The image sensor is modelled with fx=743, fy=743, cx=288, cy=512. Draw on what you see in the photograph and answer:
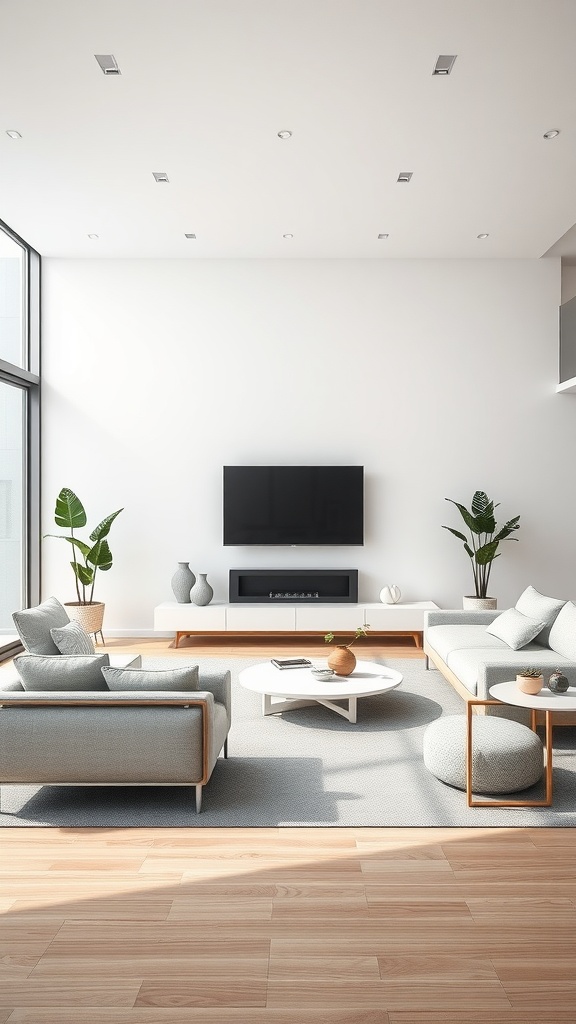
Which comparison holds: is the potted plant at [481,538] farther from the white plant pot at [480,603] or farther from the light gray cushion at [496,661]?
the light gray cushion at [496,661]

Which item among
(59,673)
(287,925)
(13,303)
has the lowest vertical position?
(287,925)

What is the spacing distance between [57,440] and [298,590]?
9.47ft

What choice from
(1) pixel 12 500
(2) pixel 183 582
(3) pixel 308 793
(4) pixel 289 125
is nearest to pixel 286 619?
(2) pixel 183 582

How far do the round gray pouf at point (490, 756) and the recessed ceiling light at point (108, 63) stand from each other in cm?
402

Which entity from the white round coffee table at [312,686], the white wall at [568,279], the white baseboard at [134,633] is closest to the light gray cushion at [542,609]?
the white round coffee table at [312,686]

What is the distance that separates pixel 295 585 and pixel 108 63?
4.81 metres

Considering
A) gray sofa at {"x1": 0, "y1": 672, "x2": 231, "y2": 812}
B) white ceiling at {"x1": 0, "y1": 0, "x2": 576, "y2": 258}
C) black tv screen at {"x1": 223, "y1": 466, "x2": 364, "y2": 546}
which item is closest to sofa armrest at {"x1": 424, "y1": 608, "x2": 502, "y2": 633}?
black tv screen at {"x1": 223, "y1": 466, "x2": 364, "y2": 546}

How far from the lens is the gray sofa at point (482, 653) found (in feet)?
13.6

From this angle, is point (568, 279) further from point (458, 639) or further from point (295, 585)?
point (458, 639)

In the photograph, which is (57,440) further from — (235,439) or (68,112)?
(68,112)

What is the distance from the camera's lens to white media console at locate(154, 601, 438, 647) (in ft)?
23.3

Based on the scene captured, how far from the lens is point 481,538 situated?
7.54m

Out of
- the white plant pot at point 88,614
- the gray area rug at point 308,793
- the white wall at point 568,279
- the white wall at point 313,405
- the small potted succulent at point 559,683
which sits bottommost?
the gray area rug at point 308,793

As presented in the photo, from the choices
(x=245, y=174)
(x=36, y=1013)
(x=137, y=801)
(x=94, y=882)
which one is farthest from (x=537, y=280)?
(x=36, y=1013)
